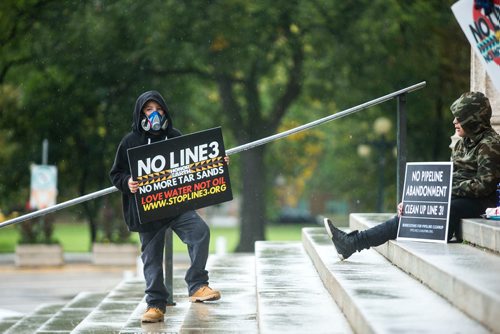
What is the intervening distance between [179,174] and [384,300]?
225 centimetres

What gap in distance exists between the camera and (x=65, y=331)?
32.4 feet

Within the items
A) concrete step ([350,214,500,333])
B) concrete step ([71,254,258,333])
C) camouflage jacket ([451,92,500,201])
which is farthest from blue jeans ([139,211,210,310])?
camouflage jacket ([451,92,500,201])

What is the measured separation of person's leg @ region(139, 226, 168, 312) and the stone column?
4298 mm

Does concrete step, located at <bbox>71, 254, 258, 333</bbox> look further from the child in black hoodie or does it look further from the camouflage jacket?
the camouflage jacket

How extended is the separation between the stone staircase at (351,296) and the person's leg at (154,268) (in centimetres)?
19

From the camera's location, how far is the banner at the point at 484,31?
6922 mm

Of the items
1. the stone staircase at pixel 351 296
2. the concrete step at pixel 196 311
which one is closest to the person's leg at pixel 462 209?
the stone staircase at pixel 351 296

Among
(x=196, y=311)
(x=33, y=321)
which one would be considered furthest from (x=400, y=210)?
(x=33, y=321)

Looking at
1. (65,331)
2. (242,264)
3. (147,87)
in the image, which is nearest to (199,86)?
(147,87)

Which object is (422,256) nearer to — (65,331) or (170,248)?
(170,248)

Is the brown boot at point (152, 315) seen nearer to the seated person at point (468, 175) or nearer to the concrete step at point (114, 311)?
the concrete step at point (114, 311)

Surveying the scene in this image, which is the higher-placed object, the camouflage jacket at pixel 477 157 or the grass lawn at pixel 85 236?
the camouflage jacket at pixel 477 157

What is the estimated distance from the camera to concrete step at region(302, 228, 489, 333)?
5318 mm

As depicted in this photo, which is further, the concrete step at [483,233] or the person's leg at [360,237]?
the person's leg at [360,237]
